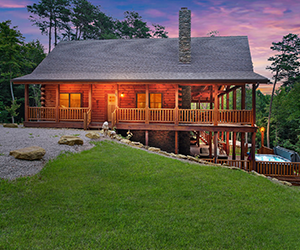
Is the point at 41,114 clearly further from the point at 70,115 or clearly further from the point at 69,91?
the point at 69,91

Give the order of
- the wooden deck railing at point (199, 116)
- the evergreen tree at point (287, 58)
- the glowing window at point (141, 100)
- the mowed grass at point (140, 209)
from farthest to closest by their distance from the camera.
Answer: the evergreen tree at point (287, 58)
the glowing window at point (141, 100)
the wooden deck railing at point (199, 116)
the mowed grass at point (140, 209)

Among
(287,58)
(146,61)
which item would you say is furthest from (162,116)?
(287,58)

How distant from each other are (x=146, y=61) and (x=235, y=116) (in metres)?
8.05

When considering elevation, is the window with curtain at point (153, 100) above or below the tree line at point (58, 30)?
below

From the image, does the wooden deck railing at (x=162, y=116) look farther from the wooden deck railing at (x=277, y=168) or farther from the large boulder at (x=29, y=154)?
the large boulder at (x=29, y=154)

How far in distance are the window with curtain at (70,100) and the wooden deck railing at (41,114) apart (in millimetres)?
1290

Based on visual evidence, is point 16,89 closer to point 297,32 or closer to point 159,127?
point 159,127

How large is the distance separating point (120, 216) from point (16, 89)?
28.6 m

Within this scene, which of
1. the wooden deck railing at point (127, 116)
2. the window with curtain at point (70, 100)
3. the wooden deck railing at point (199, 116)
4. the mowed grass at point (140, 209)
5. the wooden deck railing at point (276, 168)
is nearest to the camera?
the mowed grass at point (140, 209)

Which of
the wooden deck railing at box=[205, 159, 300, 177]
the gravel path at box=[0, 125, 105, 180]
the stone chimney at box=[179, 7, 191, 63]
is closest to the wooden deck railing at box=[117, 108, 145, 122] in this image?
the gravel path at box=[0, 125, 105, 180]

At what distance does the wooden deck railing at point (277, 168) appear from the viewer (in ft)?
42.2

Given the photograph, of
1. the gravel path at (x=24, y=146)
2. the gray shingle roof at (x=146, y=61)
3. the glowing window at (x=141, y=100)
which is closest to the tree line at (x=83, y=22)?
the gray shingle roof at (x=146, y=61)

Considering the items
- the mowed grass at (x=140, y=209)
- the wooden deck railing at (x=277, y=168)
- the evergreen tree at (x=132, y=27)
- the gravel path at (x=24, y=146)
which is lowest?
the wooden deck railing at (x=277, y=168)

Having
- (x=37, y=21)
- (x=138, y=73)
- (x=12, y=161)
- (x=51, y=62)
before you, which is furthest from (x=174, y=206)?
(x=37, y=21)
